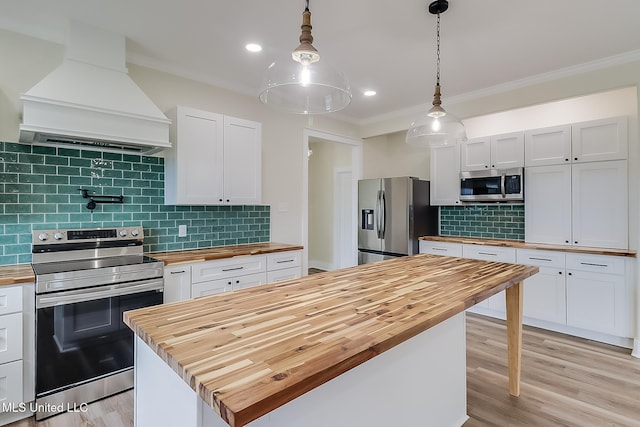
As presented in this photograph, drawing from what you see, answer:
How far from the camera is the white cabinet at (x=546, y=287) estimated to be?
334 centimetres

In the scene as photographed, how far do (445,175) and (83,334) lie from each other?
Result: 164 inches

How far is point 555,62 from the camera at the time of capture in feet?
9.73

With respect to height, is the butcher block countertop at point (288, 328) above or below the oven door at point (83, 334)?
above

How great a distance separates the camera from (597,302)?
313 centimetres

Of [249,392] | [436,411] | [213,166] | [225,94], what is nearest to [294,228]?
[213,166]

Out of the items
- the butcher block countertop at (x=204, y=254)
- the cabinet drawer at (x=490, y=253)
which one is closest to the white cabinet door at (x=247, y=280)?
the butcher block countertop at (x=204, y=254)

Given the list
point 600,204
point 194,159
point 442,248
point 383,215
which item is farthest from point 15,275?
point 600,204

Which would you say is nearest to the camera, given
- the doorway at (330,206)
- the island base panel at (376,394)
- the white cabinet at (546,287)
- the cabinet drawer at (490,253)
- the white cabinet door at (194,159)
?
the island base panel at (376,394)

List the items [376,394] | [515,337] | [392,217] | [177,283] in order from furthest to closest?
1. [392,217]
2. [177,283]
3. [515,337]
4. [376,394]

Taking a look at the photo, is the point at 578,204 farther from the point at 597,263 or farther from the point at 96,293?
the point at 96,293

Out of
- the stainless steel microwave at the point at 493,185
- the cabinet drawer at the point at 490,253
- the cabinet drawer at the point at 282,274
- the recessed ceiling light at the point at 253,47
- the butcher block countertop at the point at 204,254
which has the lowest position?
the cabinet drawer at the point at 282,274

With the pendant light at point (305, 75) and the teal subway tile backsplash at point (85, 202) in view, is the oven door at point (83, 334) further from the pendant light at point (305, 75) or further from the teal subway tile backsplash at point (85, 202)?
the pendant light at point (305, 75)

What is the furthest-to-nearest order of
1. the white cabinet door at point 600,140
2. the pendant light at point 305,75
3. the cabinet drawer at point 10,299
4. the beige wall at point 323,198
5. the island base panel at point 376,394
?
1. the beige wall at point 323,198
2. the white cabinet door at point 600,140
3. the cabinet drawer at point 10,299
4. the pendant light at point 305,75
5. the island base panel at point 376,394

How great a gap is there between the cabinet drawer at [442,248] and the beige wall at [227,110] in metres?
1.66
